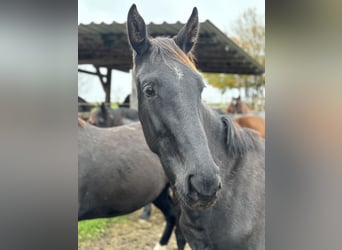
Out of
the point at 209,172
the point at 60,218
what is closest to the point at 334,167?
the point at 209,172

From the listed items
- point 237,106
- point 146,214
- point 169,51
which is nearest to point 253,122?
point 237,106

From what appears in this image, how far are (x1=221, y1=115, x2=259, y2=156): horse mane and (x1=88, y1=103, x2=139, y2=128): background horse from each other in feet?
3.30

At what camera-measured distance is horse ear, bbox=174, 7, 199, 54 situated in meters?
1.76

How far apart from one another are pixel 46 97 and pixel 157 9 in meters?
0.81

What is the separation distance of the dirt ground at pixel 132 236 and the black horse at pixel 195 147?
83 cm

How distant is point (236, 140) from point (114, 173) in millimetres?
945

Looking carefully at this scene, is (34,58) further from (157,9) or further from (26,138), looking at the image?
(157,9)

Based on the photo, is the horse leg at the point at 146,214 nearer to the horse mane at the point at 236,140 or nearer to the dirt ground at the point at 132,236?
the dirt ground at the point at 132,236

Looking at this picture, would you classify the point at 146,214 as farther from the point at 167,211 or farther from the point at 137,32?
the point at 137,32

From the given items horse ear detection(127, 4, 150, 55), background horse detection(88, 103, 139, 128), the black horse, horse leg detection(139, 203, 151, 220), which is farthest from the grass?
horse ear detection(127, 4, 150, 55)

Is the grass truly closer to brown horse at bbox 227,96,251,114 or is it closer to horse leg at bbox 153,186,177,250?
horse leg at bbox 153,186,177,250

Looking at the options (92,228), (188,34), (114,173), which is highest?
(188,34)

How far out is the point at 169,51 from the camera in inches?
65.9

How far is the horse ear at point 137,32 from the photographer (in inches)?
65.7
